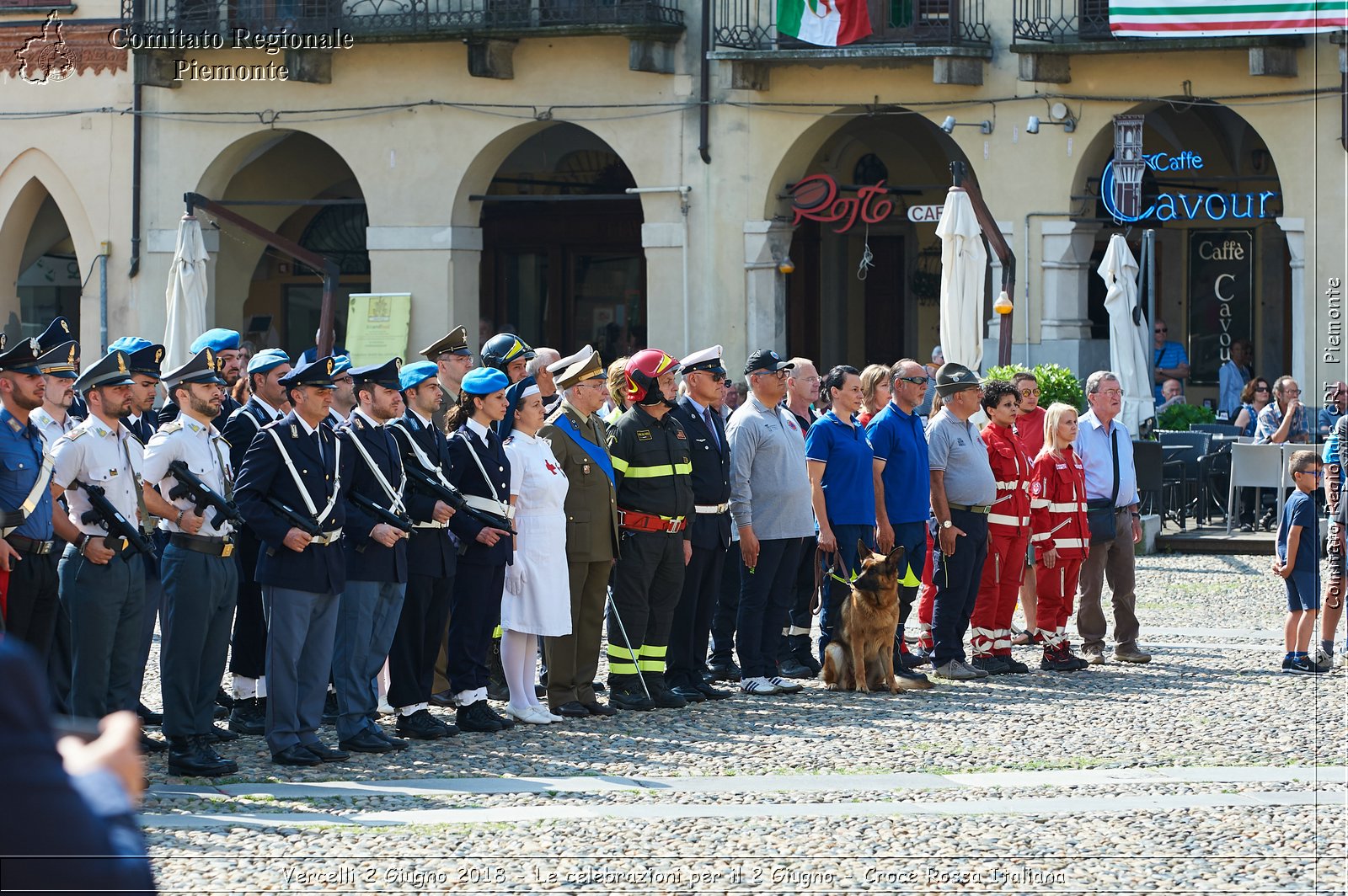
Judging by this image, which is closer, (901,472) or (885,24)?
(901,472)

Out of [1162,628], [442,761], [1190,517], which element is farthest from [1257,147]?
[442,761]

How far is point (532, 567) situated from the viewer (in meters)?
9.91

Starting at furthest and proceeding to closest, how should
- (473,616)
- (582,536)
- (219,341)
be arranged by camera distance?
(582,536)
(219,341)
(473,616)

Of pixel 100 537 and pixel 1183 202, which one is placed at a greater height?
pixel 1183 202

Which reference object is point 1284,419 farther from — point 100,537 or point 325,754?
point 100,537

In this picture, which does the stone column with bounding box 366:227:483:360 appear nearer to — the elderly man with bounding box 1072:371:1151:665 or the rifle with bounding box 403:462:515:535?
the elderly man with bounding box 1072:371:1151:665

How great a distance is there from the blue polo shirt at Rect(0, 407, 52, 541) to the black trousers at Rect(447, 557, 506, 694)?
2207 mm

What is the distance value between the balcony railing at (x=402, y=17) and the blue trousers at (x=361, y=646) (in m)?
15.7

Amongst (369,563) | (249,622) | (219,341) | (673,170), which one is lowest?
(249,622)

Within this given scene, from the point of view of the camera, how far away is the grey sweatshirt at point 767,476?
11031 mm

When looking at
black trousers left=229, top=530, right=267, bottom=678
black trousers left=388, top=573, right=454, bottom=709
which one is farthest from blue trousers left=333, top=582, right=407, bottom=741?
black trousers left=229, top=530, right=267, bottom=678

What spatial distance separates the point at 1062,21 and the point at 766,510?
13849mm

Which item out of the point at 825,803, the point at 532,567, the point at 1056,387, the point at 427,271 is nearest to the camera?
the point at 825,803

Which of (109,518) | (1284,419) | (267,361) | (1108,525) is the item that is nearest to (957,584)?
(1108,525)
